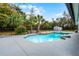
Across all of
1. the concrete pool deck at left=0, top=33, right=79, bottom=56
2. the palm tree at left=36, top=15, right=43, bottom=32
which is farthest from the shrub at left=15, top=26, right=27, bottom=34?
the palm tree at left=36, top=15, right=43, bottom=32

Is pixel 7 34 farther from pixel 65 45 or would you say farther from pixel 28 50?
pixel 65 45

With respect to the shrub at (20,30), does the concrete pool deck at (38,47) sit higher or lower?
lower

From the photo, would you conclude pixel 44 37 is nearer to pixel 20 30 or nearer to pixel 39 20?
pixel 39 20

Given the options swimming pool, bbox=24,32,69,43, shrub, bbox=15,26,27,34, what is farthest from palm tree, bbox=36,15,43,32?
shrub, bbox=15,26,27,34

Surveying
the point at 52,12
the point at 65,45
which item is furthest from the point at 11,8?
the point at 65,45

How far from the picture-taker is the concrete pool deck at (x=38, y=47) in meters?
3.05

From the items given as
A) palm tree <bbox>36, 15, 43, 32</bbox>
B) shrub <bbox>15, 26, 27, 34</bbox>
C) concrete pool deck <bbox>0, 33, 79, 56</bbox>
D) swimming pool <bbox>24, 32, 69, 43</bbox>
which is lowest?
concrete pool deck <bbox>0, 33, 79, 56</bbox>

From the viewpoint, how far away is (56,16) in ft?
10.2

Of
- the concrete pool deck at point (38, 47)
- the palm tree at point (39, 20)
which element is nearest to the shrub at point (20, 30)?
the concrete pool deck at point (38, 47)

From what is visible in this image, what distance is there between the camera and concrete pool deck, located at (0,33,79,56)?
10.0 feet

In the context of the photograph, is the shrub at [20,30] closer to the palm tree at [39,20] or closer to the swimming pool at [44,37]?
the swimming pool at [44,37]

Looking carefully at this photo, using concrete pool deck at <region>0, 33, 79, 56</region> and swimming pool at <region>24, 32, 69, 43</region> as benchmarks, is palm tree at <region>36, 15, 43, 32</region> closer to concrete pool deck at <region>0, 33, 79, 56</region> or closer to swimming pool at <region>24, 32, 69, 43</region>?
swimming pool at <region>24, 32, 69, 43</region>

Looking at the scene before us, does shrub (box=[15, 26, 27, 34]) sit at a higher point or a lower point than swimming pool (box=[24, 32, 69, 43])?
higher

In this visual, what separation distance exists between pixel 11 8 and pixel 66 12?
1038 millimetres
